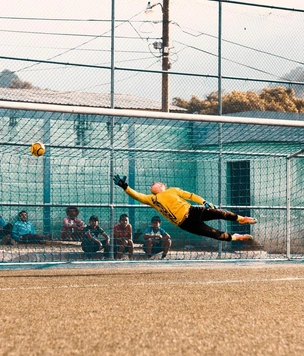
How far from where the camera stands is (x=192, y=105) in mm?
17891

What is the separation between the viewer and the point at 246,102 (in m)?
16.8

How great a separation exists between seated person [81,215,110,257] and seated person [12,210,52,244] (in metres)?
0.74

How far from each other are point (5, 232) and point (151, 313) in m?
6.76

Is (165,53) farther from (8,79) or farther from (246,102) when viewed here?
(8,79)

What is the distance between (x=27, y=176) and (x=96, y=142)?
151 centimetres

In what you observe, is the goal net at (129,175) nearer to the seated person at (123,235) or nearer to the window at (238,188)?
the window at (238,188)

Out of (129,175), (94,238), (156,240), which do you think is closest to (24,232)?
(94,238)

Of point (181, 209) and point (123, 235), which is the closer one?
point (181, 209)

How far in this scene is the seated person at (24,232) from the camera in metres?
12.9

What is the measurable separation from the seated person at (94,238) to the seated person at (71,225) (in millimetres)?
141

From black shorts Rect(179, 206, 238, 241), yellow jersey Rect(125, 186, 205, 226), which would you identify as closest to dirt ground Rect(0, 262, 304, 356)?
black shorts Rect(179, 206, 238, 241)

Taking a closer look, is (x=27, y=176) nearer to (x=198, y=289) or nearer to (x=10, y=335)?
(x=198, y=289)

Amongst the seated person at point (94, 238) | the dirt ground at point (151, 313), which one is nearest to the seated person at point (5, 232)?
the seated person at point (94, 238)

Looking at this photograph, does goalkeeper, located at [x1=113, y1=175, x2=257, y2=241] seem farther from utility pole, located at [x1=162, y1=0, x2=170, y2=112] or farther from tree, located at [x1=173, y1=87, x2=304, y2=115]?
tree, located at [x1=173, y1=87, x2=304, y2=115]
